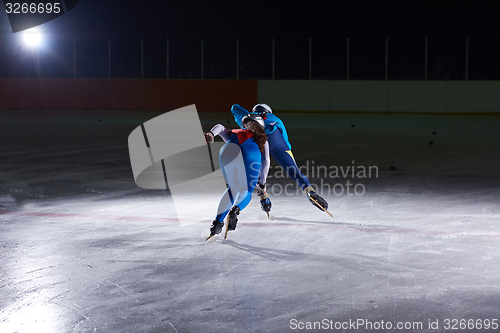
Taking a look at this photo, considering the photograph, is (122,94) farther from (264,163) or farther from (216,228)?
(216,228)

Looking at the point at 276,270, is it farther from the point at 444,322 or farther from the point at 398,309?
the point at 444,322

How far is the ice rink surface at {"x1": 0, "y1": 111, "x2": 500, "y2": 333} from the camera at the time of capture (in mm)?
3691

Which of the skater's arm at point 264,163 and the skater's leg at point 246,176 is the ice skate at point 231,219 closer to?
the skater's leg at point 246,176

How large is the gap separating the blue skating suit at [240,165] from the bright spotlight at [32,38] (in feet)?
80.0

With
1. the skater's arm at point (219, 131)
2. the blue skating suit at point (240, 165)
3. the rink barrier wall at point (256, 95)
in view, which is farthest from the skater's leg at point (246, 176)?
the rink barrier wall at point (256, 95)

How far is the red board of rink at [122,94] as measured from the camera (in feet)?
83.1

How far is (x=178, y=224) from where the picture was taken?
624 centimetres

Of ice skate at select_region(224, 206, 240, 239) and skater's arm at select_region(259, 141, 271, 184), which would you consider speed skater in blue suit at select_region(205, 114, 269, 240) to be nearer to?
ice skate at select_region(224, 206, 240, 239)

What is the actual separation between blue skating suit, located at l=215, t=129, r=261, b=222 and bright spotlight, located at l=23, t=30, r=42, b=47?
24378 mm

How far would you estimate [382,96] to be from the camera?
24359mm

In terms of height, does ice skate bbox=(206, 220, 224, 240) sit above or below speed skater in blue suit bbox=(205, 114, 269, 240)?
below

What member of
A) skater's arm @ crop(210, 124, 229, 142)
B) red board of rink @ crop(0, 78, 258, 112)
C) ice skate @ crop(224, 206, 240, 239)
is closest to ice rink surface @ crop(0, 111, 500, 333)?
ice skate @ crop(224, 206, 240, 239)

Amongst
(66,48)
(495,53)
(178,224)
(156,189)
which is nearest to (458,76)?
(495,53)

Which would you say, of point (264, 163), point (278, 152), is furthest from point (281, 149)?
point (264, 163)
